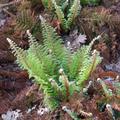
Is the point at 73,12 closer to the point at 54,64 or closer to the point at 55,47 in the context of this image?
the point at 55,47

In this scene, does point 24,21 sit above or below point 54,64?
above

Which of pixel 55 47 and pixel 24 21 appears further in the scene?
pixel 24 21

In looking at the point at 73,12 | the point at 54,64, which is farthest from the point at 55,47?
the point at 73,12

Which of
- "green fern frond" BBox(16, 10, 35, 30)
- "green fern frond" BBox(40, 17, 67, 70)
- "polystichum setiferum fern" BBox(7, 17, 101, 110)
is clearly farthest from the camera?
"green fern frond" BBox(16, 10, 35, 30)

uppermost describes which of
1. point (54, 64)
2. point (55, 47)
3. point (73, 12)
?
point (73, 12)

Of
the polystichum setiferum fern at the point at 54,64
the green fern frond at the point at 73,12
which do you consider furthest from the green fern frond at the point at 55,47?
the green fern frond at the point at 73,12

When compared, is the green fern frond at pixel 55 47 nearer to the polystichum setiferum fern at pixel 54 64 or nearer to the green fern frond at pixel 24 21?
the polystichum setiferum fern at pixel 54 64

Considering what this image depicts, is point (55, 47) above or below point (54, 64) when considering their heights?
above

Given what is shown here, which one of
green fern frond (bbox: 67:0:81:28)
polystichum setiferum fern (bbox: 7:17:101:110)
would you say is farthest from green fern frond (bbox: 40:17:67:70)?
green fern frond (bbox: 67:0:81:28)

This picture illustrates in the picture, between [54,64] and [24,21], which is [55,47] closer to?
[54,64]

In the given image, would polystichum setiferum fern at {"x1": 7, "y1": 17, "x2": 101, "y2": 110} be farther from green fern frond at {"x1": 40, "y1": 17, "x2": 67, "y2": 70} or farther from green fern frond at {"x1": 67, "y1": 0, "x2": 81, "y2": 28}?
green fern frond at {"x1": 67, "y1": 0, "x2": 81, "y2": 28}
